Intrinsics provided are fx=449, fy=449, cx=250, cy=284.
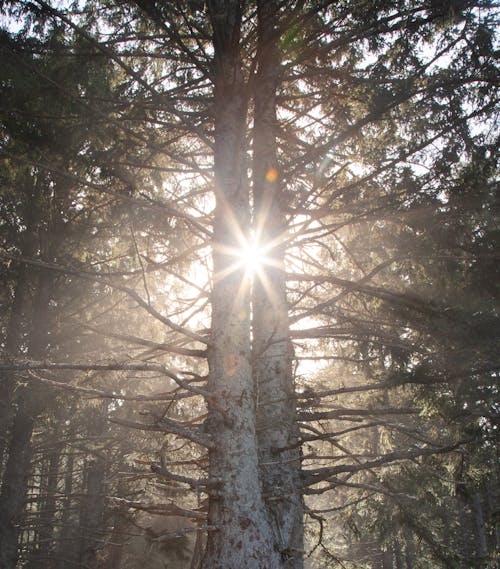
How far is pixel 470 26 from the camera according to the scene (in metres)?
5.32

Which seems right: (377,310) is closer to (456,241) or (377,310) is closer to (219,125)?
(456,241)

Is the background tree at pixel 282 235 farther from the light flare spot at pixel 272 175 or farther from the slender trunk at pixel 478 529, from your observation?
the slender trunk at pixel 478 529

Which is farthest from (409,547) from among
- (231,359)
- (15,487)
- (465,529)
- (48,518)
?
(231,359)

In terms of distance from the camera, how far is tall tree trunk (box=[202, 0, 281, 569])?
327 centimetres

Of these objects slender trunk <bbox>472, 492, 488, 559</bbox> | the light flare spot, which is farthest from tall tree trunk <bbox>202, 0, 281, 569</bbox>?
slender trunk <bbox>472, 492, 488, 559</bbox>

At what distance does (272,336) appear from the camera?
3967mm

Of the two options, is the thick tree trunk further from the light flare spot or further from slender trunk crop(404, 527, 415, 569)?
slender trunk crop(404, 527, 415, 569)

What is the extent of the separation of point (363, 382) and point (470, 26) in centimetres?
543

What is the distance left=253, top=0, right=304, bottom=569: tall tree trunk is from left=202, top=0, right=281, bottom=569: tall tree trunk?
311 mm

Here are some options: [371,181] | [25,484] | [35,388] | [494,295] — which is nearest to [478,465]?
[494,295]

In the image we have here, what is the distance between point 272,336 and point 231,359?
1.37 feet

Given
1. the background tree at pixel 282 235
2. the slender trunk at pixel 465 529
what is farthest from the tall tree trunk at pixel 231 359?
the slender trunk at pixel 465 529

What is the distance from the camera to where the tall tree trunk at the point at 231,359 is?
129 inches

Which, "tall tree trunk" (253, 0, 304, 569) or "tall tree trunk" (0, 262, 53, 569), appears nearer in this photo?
"tall tree trunk" (253, 0, 304, 569)
